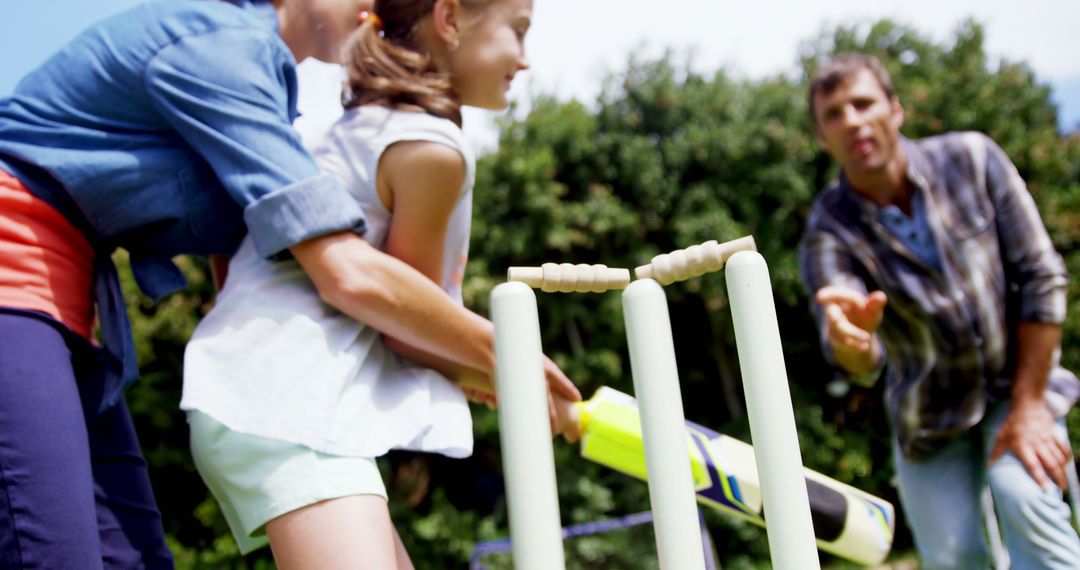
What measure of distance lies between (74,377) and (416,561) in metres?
2.96

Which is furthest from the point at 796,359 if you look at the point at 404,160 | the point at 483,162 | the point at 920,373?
the point at 404,160

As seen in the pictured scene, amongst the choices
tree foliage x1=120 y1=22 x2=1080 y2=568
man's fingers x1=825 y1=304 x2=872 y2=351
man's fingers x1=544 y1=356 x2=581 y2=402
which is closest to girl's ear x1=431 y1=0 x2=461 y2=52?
man's fingers x1=544 y1=356 x2=581 y2=402

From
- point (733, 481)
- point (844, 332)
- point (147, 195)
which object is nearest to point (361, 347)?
point (147, 195)

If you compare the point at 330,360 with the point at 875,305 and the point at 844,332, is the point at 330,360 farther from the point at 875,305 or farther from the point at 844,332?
the point at 844,332

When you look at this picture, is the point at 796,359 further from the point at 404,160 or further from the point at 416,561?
the point at 404,160

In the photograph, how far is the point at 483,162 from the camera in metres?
4.38

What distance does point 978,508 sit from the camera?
220cm

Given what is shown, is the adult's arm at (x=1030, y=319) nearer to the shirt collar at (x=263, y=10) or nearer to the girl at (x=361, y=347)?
the girl at (x=361, y=347)

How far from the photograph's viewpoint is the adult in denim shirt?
40.6 inches

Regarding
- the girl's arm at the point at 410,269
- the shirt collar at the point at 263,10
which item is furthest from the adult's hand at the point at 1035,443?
the shirt collar at the point at 263,10

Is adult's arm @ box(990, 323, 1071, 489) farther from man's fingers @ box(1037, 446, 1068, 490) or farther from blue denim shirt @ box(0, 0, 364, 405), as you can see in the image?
blue denim shirt @ box(0, 0, 364, 405)

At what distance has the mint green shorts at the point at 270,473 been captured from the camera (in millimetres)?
1009

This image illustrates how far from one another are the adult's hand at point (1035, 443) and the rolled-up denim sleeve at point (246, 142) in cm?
160

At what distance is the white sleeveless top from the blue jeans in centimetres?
136
